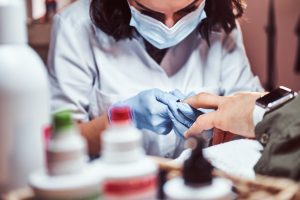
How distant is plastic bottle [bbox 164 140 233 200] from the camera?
1.43ft

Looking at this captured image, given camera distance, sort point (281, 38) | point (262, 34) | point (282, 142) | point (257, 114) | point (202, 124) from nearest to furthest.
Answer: point (282, 142) < point (257, 114) < point (202, 124) < point (262, 34) < point (281, 38)

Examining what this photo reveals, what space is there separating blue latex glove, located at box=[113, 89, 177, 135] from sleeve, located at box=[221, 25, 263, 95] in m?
0.29

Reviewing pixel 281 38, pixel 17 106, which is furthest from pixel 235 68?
pixel 17 106

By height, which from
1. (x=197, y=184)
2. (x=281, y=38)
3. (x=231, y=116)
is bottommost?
(x=281, y=38)

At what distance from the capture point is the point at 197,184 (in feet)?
1.46

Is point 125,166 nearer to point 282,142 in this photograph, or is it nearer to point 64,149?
point 64,149

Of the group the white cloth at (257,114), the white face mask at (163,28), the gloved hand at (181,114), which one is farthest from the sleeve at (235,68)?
the white cloth at (257,114)

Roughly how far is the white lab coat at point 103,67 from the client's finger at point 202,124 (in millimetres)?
217

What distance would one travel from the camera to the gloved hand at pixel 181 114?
2.92 ft

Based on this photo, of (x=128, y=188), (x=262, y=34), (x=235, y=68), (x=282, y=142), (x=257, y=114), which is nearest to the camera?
(x=128, y=188)

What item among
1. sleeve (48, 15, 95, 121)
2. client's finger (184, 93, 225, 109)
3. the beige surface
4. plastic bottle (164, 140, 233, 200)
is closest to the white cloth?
→ client's finger (184, 93, 225, 109)

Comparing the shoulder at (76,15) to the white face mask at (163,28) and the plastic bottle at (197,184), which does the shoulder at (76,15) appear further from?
the plastic bottle at (197,184)

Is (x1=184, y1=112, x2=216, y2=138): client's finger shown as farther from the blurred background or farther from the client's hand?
the blurred background

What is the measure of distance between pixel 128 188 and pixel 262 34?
1119 mm
